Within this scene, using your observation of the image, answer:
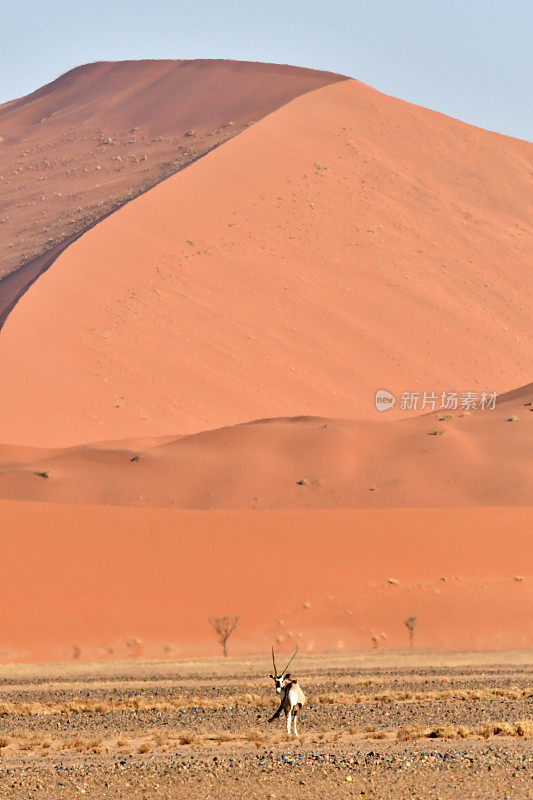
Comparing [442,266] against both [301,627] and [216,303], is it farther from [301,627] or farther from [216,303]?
[301,627]

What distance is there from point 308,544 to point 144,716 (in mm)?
15168

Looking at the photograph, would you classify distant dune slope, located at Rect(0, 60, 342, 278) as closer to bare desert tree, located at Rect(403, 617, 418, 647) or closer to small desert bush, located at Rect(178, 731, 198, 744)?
bare desert tree, located at Rect(403, 617, 418, 647)

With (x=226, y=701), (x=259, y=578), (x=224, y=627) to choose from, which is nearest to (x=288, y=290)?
(x=259, y=578)

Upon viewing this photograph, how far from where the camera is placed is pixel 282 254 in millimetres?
64125

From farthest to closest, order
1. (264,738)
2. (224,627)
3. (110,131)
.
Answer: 1. (110,131)
2. (224,627)
3. (264,738)

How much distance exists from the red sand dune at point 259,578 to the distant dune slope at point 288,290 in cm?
1440

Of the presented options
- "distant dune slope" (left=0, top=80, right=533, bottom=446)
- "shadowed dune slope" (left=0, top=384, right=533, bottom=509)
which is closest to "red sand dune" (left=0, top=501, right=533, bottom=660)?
"shadowed dune slope" (left=0, top=384, right=533, bottom=509)

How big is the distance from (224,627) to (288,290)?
35870 millimetres

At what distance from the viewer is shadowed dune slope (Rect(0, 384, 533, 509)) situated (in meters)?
36.6

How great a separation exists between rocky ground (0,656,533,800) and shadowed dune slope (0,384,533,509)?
13490 mm

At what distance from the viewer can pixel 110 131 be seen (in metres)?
87.1

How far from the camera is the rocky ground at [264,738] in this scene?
1097cm

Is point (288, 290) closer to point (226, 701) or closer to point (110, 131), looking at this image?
point (110, 131)

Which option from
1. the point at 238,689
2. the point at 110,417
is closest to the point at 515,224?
the point at 110,417
